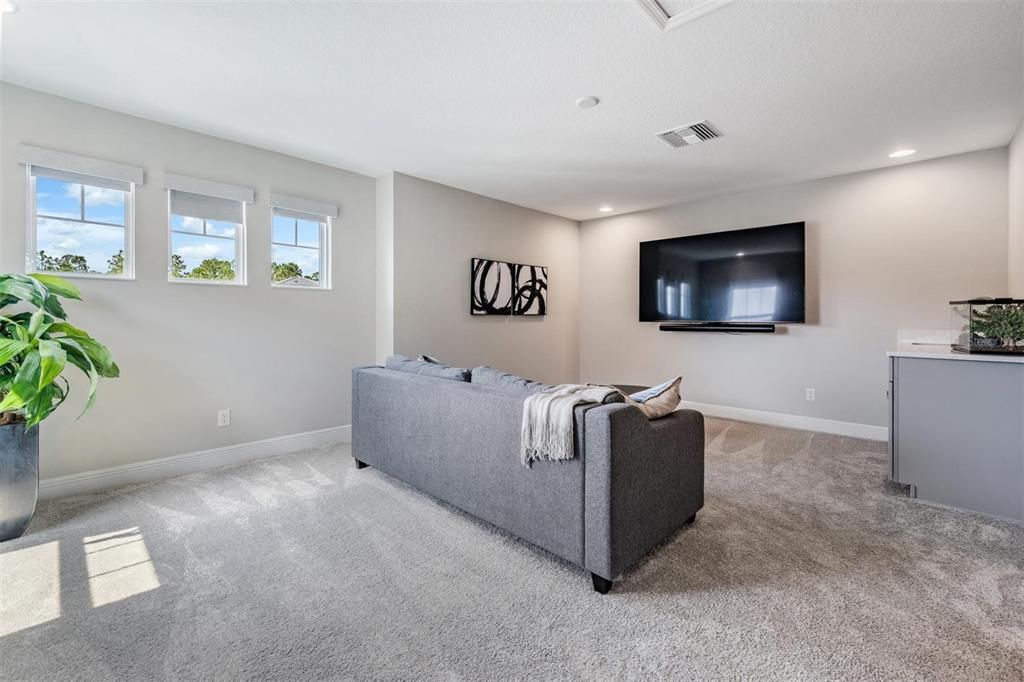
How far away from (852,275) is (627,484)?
3.71 meters

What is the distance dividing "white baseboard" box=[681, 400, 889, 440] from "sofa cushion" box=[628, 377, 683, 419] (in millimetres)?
2943

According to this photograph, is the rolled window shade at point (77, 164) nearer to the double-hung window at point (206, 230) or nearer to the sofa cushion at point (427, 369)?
the double-hung window at point (206, 230)

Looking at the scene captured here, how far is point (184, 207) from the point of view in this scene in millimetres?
3215

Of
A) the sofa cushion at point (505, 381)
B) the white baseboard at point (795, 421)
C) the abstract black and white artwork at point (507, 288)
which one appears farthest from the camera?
the abstract black and white artwork at point (507, 288)

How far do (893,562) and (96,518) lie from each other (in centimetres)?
397

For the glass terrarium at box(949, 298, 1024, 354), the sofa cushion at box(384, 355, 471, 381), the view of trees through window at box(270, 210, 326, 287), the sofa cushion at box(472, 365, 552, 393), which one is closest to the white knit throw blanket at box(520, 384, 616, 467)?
the sofa cushion at box(472, 365, 552, 393)

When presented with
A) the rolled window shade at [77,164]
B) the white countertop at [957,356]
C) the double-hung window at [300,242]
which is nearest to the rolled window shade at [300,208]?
the double-hung window at [300,242]

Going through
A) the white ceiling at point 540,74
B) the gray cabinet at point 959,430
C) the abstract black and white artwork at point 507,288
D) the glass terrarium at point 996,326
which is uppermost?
the white ceiling at point 540,74

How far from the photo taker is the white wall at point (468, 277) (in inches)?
166

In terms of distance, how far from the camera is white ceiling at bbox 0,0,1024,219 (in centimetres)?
201

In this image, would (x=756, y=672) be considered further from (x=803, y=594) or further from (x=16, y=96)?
(x=16, y=96)

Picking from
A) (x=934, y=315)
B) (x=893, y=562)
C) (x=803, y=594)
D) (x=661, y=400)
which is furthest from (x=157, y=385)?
(x=934, y=315)

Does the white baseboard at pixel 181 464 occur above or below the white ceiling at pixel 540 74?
below

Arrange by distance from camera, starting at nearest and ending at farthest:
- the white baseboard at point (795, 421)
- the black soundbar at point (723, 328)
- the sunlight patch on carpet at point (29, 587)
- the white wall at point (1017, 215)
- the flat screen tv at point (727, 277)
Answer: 1. the sunlight patch on carpet at point (29, 587)
2. the white wall at point (1017, 215)
3. the white baseboard at point (795, 421)
4. the flat screen tv at point (727, 277)
5. the black soundbar at point (723, 328)
